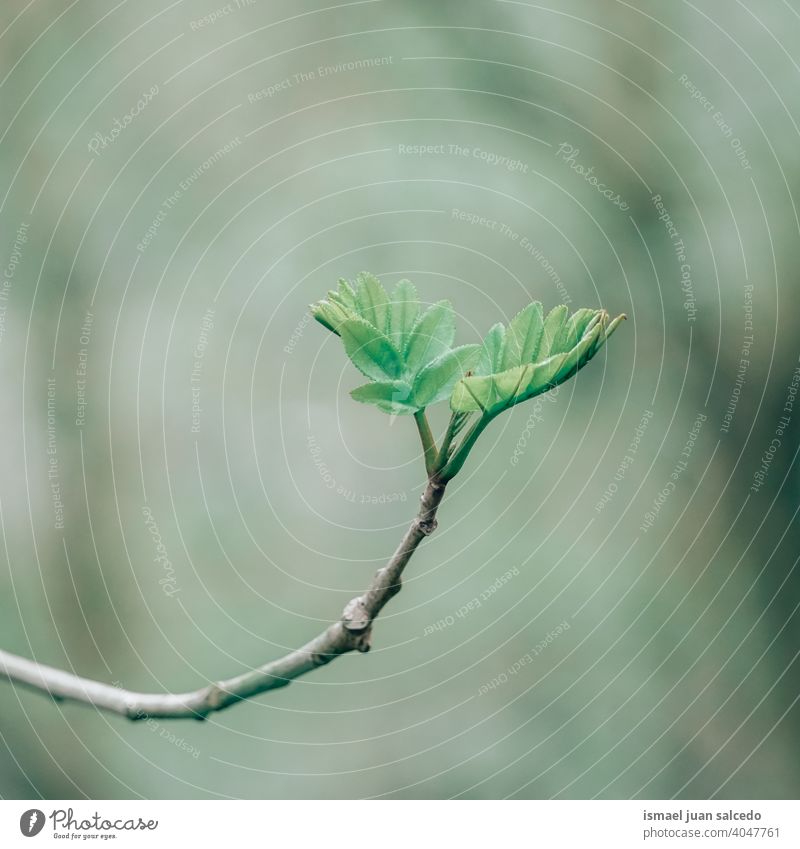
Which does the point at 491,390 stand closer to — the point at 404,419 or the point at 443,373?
the point at 443,373

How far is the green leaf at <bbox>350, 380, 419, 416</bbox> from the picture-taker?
295 millimetres

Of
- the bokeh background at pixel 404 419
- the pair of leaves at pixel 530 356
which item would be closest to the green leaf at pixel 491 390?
the pair of leaves at pixel 530 356

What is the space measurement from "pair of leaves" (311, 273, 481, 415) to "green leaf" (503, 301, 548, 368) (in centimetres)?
1

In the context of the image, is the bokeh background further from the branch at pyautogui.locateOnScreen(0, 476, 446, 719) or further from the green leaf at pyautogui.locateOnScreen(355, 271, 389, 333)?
the green leaf at pyautogui.locateOnScreen(355, 271, 389, 333)

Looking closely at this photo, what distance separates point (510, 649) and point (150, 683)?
27cm

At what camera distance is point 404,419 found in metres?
0.62

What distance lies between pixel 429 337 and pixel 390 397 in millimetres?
27

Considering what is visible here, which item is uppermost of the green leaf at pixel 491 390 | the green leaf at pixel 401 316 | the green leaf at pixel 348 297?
the green leaf at pixel 348 297

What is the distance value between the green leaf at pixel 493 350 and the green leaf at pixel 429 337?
0.01 meters

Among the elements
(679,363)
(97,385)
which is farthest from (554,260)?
(97,385)

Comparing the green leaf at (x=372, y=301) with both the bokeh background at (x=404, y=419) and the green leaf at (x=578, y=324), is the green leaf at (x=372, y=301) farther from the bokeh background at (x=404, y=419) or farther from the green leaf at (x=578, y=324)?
the bokeh background at (x=404, y=419)

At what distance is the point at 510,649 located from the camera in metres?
0.64

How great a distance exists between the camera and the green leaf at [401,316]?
30 cm
